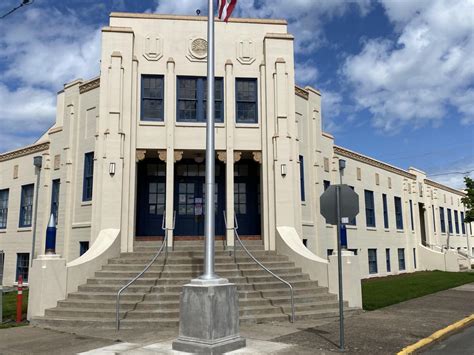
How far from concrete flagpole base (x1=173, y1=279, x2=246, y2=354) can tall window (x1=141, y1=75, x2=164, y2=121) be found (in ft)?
31.1

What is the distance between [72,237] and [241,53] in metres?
9.34

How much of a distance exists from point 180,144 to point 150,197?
2542mm

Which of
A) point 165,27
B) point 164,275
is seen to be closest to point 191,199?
point 164,275

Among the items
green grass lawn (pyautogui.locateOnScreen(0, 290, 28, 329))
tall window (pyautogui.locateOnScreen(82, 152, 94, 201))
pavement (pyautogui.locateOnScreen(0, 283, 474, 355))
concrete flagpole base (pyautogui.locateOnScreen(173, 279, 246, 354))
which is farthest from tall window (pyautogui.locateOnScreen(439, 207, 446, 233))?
concrete flagpole base (pyautogui.locateOnScreen(173, 279, 246, 354))

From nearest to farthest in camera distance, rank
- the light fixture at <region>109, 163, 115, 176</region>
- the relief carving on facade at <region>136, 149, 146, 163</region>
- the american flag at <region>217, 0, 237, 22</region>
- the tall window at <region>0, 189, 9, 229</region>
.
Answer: the american flag at <region>217, 0, 237, 22</region>
the light fixture at <region>109, 163, 115, 176</region>
the relief carving on facade at <region>136, 149, 146, 163</region>
the tall window at <region>0, 189, 9, 229</region>

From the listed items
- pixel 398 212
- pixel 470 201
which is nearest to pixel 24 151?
pixel 398 212

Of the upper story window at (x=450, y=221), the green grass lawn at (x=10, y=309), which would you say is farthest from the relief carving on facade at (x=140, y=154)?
the upper story window at (x=450, y=221)

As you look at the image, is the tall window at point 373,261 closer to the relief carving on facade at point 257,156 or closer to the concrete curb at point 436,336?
the relief carving on facade at point 257,156

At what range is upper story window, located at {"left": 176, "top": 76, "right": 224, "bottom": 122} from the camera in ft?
53.9

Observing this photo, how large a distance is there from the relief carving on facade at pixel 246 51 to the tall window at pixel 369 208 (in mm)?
12208

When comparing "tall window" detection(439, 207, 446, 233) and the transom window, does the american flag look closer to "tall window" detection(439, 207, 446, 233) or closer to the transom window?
the transom window

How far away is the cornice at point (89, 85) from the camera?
17594 millimetres

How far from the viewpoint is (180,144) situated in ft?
52.6

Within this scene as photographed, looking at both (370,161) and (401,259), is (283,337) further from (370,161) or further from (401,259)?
(401,259)
